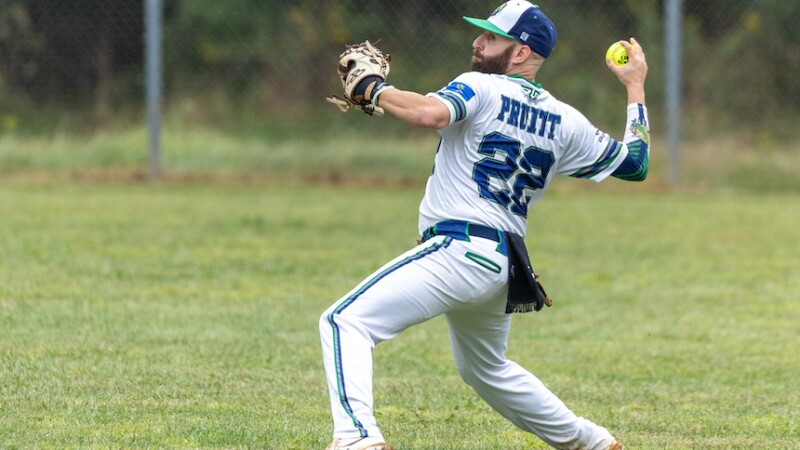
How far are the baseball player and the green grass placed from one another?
63cm

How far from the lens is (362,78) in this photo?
15.3 ft

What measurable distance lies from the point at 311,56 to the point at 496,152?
13.6m

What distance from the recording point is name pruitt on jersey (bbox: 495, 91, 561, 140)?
482 cm

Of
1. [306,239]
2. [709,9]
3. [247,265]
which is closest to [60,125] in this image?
[306,239]

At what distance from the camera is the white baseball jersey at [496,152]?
4.79 m

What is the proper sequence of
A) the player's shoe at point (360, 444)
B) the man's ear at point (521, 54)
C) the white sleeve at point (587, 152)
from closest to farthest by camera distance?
the player's shoe at point (360, 444), the man's ear at point (521, 54), the white sleeve at point (587, 152)

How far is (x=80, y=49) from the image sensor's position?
17141 mm

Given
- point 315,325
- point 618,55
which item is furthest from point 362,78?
point 315,325

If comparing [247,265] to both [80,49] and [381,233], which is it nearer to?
[381,233]

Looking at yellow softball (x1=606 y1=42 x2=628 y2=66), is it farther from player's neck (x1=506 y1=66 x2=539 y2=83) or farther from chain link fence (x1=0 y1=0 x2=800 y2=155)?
chain link fence (x1=0 y1=0 x2=800 y2=155)

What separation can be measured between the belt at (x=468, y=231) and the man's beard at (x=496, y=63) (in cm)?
64

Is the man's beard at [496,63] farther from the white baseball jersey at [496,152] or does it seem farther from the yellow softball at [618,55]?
the yellow softball at [618,55]

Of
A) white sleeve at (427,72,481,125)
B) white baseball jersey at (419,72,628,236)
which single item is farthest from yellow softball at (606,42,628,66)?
white sleeve at (427,72,481,125)

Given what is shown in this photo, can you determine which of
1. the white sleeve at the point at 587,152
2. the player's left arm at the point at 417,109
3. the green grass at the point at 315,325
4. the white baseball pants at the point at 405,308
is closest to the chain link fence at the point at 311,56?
the green grass at the point at 315,325
